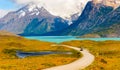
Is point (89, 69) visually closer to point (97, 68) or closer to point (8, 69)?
point (97, 68)

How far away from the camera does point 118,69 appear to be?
60.6m

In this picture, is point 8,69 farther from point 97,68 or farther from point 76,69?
point 97,68

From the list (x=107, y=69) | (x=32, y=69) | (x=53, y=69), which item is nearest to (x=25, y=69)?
(x=32, y=69)

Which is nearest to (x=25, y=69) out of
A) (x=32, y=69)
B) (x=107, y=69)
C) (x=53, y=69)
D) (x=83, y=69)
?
(x=32, y=69)

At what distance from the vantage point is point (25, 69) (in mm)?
58844

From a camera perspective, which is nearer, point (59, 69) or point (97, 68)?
point (59, 69)

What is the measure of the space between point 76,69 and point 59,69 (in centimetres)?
345

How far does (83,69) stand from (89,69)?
112 centimetres

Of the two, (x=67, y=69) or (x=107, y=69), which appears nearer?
(x=67, y=69)

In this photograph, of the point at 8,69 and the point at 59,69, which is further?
the point at 8,69

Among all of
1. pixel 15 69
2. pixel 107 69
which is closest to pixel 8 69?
pixel 15 69

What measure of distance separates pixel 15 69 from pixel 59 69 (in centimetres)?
927

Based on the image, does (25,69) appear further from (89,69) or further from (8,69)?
(89,69)

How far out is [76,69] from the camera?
187 feet
